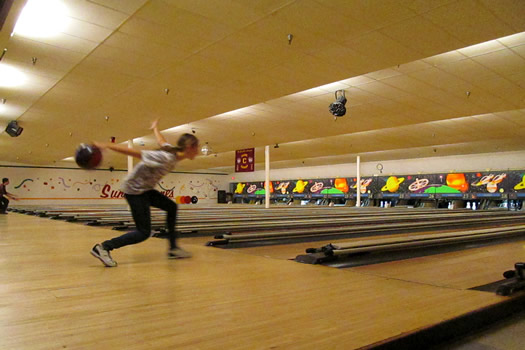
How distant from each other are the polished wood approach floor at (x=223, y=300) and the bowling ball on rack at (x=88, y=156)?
0.72m

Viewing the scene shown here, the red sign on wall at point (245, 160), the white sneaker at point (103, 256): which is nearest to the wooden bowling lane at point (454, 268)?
the white sneaker at point (103, 256)

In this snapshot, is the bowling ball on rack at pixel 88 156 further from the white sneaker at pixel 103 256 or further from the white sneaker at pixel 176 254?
the white sneaker at pixel 176 254

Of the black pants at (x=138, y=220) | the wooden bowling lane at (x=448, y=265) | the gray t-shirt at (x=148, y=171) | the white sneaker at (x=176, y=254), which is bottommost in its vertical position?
the wooden bowling lane at (x=448, y=265)

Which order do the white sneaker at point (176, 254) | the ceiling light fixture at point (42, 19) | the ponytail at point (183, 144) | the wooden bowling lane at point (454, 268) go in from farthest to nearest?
the ceiling light fixture at point (42, 19)
the white sneaker at point (176, 254)
the ponytail at point (183, 144)
the wooden bowling lane at point (454, 268)

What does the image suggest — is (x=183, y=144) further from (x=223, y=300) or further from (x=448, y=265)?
(x=448, y=265)

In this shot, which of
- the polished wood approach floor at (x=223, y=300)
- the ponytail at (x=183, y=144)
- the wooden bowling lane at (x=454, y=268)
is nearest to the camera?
the polished wood approach floor at (x=223, y=300)

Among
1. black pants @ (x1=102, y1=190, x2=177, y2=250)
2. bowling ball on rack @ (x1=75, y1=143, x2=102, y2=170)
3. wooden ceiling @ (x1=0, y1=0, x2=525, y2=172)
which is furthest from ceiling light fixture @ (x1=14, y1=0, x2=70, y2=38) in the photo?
black pants @ (x1=102, y1=190, x2=177, y2=250)

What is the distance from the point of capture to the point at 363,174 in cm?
2112

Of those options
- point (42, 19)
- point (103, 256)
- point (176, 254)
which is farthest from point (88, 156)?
point (42, 19)

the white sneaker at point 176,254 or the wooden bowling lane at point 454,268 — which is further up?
the white sneaker at point 176,254

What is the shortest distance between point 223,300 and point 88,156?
140 cm

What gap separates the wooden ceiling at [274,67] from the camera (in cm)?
478

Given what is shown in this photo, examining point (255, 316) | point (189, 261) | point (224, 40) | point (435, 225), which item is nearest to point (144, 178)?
point (189, 261)

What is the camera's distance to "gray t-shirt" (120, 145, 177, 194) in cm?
279
